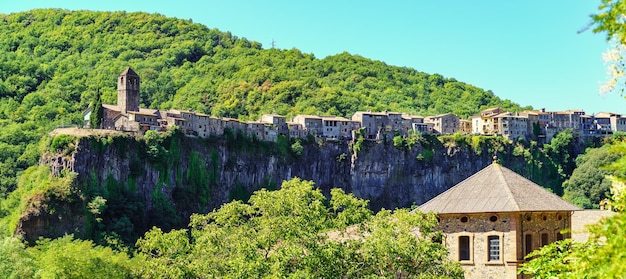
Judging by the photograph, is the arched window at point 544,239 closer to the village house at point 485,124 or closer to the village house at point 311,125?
the village house at point 311,125

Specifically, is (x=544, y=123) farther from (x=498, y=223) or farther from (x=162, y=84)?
(x=498, y=223)

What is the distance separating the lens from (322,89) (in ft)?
586

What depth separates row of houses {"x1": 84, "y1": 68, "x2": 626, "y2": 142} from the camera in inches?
4855

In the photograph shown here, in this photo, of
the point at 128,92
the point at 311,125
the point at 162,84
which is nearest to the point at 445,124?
the point at 311,125

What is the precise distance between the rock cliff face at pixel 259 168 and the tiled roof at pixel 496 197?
204 ft

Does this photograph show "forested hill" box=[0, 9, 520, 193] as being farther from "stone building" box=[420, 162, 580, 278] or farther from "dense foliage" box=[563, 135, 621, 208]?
"stone building" box=[420, 162, 580, 278]

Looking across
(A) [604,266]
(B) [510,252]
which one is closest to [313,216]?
(B) [510,252]

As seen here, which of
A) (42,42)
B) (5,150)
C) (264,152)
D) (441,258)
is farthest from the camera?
(42,42)

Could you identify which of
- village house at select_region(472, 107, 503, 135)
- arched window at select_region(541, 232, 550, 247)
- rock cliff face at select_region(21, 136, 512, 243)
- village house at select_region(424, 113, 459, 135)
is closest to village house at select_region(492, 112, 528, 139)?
village house at select_region(472, 107, 503, 135)

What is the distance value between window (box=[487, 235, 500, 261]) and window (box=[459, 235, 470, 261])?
3.12 ft

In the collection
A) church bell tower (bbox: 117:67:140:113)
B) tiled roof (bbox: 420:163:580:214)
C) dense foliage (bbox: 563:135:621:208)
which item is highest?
church bell tower (bbox: 117:67:140:113)

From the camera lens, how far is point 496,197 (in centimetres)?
4072

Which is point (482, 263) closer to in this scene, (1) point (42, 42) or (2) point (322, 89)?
(2) point (322, 89)

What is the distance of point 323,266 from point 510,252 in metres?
9.02
